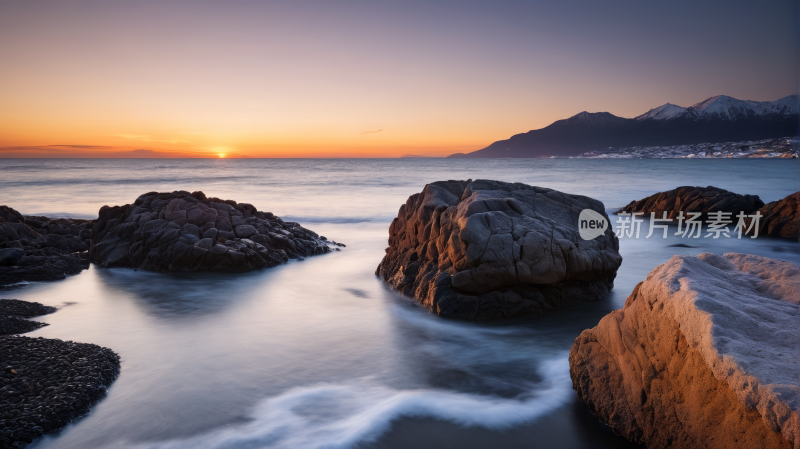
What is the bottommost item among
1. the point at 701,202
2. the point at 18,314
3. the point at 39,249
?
the point at 18,314

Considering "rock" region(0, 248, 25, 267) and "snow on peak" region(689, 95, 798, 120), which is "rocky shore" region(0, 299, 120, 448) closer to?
"rock" region(0, 248, 25, 267)

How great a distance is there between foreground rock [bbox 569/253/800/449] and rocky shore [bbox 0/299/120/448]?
600 centimetres

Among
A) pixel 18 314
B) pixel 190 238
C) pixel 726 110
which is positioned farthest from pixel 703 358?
pixel 726 110

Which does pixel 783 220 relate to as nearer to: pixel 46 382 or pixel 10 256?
pixel 46 382

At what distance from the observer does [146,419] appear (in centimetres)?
A: 580

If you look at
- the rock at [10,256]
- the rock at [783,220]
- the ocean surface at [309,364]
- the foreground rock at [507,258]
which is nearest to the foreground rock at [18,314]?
the ocean surface at [309,364]

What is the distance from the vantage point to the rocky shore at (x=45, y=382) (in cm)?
525

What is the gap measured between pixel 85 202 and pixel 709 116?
159 m

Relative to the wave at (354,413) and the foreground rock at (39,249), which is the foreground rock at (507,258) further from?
the foreground rock at (39,249)


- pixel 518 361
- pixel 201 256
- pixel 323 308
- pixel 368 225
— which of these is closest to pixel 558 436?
pixel 518 361

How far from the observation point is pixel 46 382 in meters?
6.07

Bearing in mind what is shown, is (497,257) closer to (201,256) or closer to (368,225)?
(201,256)

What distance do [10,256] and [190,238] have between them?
4.33 meters

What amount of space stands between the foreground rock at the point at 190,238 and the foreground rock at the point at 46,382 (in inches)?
228
